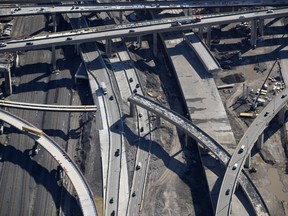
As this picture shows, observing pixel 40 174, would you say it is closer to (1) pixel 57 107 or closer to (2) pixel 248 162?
(1) pixel 57 107

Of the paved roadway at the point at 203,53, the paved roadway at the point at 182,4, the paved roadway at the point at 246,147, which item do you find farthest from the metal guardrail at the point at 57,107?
the paved roadway at the point at 182,4

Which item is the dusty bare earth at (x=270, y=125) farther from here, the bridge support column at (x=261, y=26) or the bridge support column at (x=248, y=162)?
the bridge support column at (x=261, y=26)

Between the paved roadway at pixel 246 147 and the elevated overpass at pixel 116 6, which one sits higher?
the elevated overpass at pixel 116 6

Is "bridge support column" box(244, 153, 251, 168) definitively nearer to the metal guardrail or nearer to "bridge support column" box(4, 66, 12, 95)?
the metal guardrail

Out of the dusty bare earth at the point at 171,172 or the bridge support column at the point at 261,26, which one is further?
the bridge support column at the point at 261,26

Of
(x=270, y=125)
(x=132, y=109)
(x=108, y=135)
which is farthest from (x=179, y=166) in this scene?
(x=270, y=125)

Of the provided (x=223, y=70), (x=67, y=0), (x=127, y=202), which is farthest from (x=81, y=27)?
(x=127, y=202)

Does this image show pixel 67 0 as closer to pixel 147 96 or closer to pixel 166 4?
pixel 166 4
